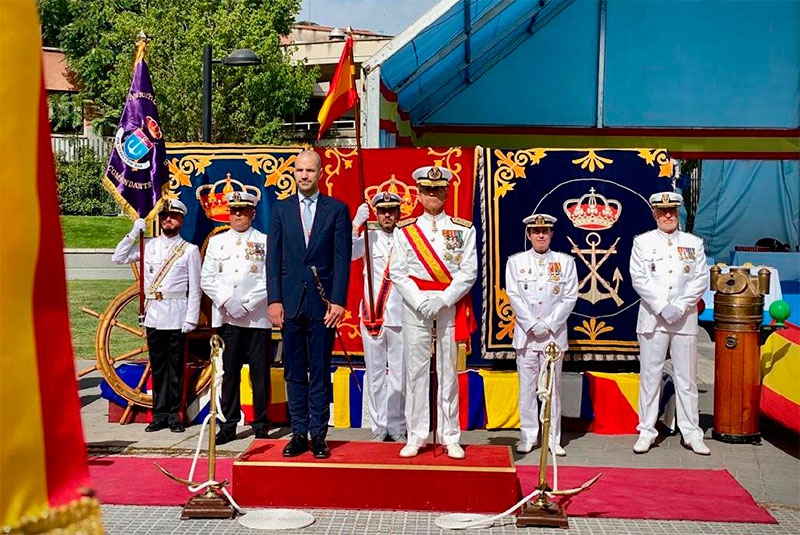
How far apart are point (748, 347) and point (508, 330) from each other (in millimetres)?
1886

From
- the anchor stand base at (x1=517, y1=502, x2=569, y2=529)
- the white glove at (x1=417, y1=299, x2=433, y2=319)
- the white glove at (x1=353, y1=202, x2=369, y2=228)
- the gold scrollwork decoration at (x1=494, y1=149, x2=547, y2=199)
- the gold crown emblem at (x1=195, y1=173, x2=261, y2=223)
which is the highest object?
the gold scrollwork decoration at (x1=494, y1=149, x2=547, y2=199)

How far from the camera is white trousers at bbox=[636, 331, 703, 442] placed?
766 cm

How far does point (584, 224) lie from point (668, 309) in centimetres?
124

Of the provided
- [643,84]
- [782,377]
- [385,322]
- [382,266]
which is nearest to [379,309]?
[385,322]

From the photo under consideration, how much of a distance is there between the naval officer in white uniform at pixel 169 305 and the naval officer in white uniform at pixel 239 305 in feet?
0.63

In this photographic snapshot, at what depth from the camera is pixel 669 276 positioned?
7.59 metres

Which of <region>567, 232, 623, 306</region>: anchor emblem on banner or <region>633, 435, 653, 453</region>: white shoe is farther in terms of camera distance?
<region>567, 232, 623, 306</region>: anchor emblem on banner

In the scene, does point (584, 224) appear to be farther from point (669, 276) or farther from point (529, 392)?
point (529, 392)

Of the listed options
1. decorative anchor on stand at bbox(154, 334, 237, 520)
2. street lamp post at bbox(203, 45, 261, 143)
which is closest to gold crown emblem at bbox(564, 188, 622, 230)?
decorative anchor on stand at bbox(154, 334, 237, 520)

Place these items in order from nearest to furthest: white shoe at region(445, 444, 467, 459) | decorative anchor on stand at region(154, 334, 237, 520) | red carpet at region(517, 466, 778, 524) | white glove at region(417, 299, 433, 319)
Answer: decorative anchor on stand at region(154, 334, 237, 520) < red carpet at region(517, 466, 778, 524) < white shoe at region(445, 444, 467, 459) < white glove at region(417, 299, 433, 319)

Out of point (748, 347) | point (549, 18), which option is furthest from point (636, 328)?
point (549, 18)

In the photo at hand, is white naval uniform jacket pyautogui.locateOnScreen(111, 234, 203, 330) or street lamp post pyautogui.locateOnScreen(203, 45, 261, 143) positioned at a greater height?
street lamp post pyautogui.locateOnScreen(203, 45, 261, 143)

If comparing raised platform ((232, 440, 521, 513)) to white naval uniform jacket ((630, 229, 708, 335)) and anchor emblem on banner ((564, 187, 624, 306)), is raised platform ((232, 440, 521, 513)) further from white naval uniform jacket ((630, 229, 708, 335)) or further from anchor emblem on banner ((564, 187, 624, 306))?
anchor emblem on banner ((564, 187, 624, 306))

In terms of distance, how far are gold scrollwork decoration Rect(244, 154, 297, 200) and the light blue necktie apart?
2376mm
